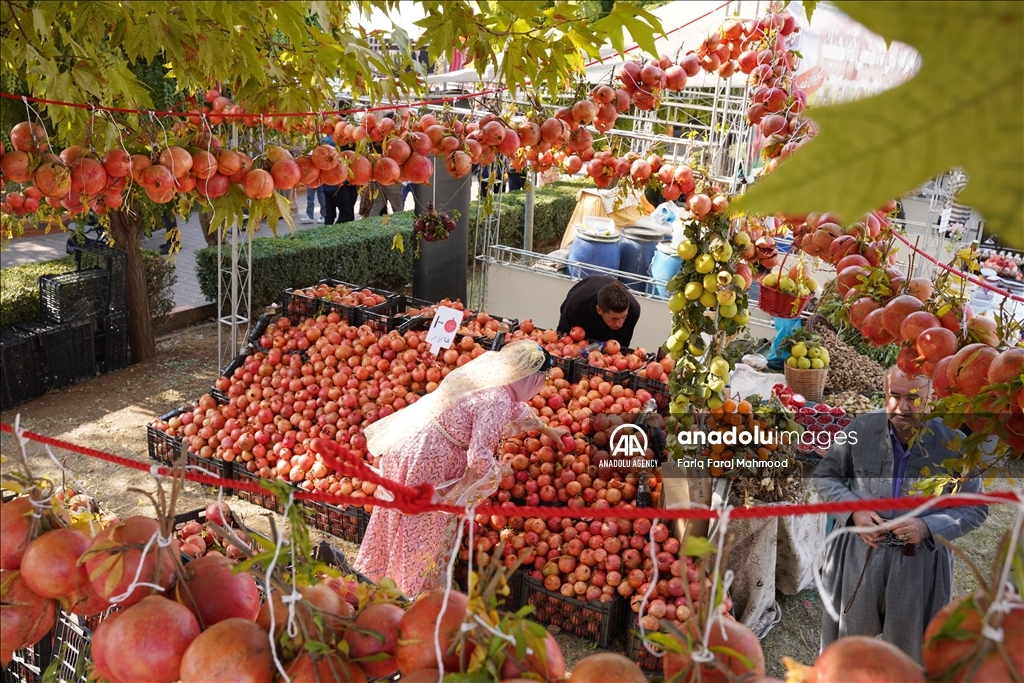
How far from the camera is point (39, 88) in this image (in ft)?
7.52

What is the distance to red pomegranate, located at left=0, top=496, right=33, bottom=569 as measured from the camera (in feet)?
3.61

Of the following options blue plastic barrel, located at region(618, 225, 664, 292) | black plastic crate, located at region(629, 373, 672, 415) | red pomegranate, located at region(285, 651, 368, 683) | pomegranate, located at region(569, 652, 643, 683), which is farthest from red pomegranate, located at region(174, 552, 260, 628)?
blue plastic barrel, located at region(618, 225, 664, 292)

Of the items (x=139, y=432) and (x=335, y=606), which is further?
(x=139, y=432)

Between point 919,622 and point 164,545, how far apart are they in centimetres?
296

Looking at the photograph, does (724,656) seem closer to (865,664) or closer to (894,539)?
(865,664)

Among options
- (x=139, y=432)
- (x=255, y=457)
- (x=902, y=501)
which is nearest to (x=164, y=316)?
(x=139, y=432)

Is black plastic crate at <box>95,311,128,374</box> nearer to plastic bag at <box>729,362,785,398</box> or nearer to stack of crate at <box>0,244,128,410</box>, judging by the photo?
stack of crate at <box>0,244,128,410</box>

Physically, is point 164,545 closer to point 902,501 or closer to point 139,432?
point 902,501

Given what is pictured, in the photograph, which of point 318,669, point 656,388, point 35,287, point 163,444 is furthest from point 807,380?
point 35,287

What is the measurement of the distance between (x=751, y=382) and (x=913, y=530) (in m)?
2.16

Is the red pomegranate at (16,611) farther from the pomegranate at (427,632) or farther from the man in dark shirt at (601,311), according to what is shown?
the man in dark shirt at (601,311)

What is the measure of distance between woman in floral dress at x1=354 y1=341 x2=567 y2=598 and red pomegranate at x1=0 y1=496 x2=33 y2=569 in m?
2.60

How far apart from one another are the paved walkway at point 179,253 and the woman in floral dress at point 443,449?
4.76m

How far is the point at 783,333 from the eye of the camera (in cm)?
561
